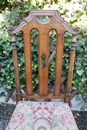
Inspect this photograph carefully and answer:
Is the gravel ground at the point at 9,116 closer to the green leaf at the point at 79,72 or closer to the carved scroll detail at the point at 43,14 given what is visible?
the green leaf at the point at 79,72

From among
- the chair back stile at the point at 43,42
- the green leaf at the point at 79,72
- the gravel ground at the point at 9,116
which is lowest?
the gravel ground at the point at 9,116

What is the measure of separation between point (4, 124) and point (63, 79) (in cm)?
73

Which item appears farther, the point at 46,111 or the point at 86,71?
the point at 86,71

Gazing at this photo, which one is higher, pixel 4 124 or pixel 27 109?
pixel 27 109

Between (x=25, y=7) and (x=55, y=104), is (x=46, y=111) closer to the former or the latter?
(x=55, y=104)

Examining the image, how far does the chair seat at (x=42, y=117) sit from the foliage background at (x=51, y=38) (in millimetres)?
267

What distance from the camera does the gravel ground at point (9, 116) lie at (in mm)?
1608

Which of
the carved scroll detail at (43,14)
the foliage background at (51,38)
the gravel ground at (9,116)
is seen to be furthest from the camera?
the gravel ground at (9,116)

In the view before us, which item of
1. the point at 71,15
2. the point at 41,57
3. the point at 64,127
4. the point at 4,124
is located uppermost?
the point at 71,15

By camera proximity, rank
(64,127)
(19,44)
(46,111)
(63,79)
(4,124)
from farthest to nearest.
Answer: (4,124), (63,79), (19,44), (46,111), (64,127)

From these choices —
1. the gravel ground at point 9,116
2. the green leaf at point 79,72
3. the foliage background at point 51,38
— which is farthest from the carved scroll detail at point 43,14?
the gravel ground at point 9,116

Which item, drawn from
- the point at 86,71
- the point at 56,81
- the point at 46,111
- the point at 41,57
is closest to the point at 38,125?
the point at 46,111

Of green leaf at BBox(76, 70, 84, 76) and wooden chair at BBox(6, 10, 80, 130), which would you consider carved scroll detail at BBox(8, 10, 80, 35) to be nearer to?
wooden chair at BBox(6, 10, 80, 130)

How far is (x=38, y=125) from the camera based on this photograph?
993mm
